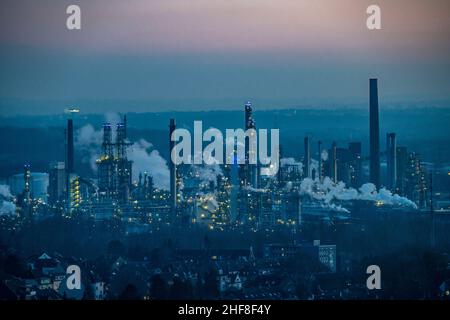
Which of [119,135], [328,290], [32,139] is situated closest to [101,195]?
[119,135]

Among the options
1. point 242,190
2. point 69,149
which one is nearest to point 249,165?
point 242,190

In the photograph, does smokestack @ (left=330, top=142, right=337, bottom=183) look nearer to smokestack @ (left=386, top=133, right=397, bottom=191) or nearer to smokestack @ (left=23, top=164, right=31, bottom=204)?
smokestack @ (left=386, top=133, right=397, bottom=191)

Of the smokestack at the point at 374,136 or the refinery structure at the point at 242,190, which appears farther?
the refinery structure at the point at 242,190

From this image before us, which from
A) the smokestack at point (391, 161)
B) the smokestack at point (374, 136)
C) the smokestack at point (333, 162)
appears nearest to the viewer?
the smokestack at point (374, 136)

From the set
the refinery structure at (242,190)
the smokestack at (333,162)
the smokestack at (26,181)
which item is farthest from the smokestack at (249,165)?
the smokestack at (26,181)

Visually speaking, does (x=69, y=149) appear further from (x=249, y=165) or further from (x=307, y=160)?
(x=307, y=160)

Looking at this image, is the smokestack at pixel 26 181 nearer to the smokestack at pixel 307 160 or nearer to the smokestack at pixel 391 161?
the smokestack at pixel 307 160

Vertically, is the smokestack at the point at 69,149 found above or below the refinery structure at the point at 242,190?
above

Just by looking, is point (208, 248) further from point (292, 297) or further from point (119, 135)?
point (292, 297)
